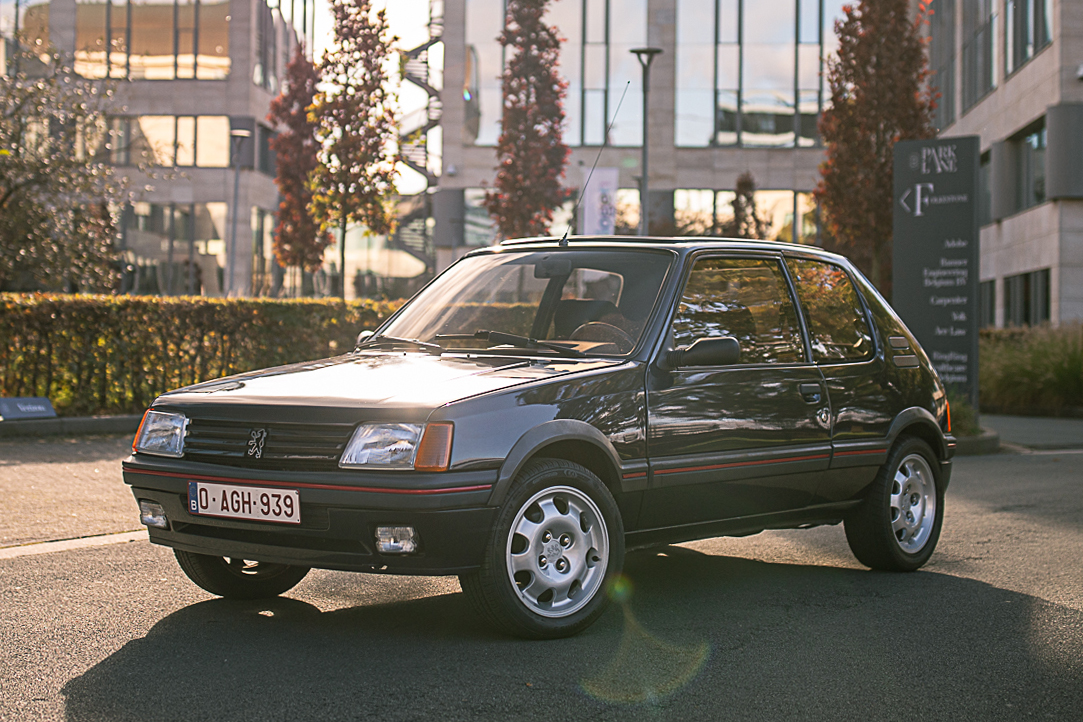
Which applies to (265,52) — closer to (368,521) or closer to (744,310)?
(744,310)

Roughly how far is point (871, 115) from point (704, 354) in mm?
18665

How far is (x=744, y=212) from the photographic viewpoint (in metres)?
41.2

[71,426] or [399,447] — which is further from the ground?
[399,447]

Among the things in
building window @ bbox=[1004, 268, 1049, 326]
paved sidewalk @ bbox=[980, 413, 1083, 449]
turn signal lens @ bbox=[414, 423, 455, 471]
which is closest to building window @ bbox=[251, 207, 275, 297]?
building window @ bbox=[1004, 268, 1049, 326]

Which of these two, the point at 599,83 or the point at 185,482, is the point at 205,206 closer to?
the point at 599,83

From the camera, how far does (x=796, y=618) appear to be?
5402mm

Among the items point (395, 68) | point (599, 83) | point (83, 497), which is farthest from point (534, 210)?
point (83, 497)

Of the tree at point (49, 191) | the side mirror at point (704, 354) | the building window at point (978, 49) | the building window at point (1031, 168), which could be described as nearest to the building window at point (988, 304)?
the building window at point (1031, 168)

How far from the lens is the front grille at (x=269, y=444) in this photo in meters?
4.53

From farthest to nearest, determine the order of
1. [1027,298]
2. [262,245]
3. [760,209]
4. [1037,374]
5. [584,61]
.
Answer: [262,245]
[760,209]
[584,61]
[1027,298]
[1037,374]

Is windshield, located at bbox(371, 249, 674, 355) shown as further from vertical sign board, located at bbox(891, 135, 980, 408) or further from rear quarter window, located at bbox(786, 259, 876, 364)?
vertical sign board, located at bbox(891, 135, 980, 408)

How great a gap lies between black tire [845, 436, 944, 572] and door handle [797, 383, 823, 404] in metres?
0.73

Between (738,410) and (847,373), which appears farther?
(847,373)

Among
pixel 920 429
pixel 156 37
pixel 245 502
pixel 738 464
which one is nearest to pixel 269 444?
pixel 245 502
